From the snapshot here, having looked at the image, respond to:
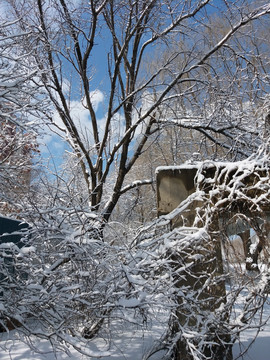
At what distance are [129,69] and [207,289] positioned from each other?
14.5 feet

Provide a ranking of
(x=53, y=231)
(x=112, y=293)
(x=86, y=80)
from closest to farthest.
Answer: (x=112, y=293), (x=53, y=231), (x=86, y=80)

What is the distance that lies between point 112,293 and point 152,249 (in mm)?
712

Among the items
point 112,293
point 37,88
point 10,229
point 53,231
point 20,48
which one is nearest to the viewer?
point 112,293

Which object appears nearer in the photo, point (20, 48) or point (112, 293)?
point (112, 293)

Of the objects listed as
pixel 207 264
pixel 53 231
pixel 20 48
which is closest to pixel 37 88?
pixel 20 48

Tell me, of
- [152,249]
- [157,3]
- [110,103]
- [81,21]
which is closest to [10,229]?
[110,103]

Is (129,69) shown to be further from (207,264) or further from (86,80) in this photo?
(207,264)

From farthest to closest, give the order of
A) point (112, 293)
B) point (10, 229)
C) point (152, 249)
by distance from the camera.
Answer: point (10, 229)
point (152, 249)
point (112, 293)

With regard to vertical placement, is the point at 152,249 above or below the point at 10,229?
below

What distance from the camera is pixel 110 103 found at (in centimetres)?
629

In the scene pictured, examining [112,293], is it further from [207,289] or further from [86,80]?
[86,80]

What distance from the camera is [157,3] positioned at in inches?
239

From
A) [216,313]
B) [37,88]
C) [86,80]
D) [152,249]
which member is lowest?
[216,313]

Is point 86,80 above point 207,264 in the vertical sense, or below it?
above
